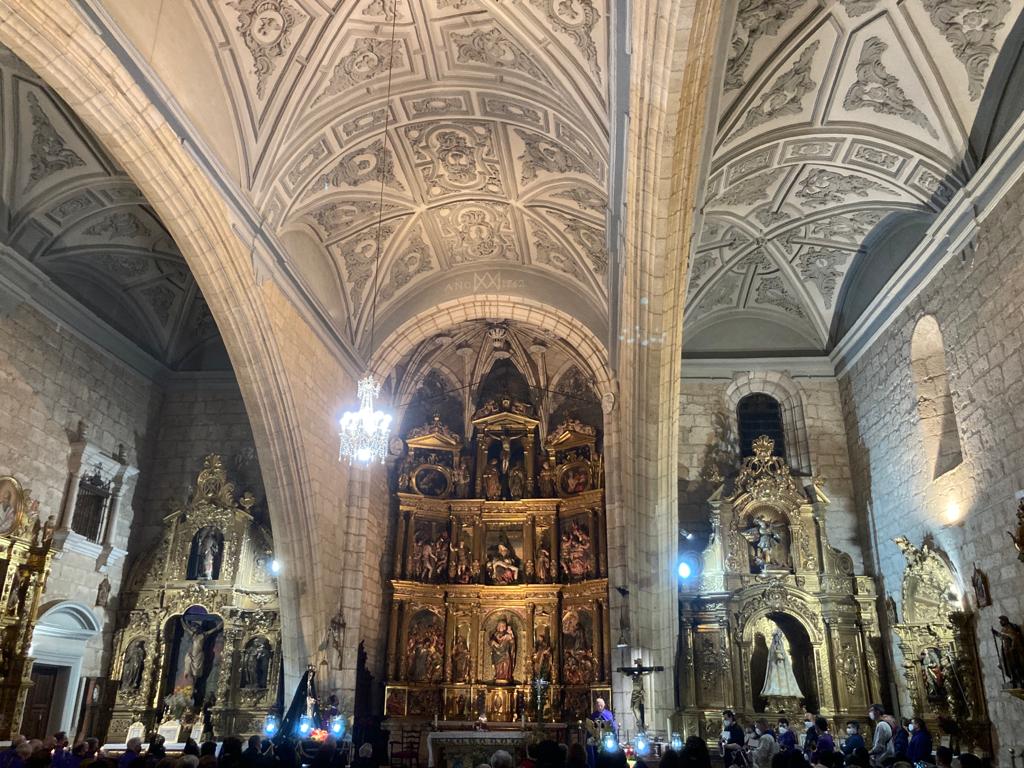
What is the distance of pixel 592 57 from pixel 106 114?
570 centimetres

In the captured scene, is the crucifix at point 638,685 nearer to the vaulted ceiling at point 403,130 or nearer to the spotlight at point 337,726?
the spotlight at point 337,726

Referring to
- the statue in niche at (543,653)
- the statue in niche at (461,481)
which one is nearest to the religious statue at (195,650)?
the statue in niche at (461,481)

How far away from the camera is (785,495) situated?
1412cm

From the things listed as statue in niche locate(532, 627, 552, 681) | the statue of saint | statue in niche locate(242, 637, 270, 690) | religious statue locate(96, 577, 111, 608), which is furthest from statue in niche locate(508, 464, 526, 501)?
religious statue locate(96, 577, 111, 608)

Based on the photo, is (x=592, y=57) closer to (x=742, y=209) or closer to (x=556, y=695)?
(x=742, y=209)

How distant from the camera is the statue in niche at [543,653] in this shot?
16969 millimetres

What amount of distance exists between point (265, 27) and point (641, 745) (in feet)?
36.1

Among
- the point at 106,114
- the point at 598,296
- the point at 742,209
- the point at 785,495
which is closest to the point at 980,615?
the point at 785,495

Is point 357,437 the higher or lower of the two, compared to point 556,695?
higher

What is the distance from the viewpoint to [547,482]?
1869 cm

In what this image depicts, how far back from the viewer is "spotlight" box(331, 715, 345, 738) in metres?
11.8

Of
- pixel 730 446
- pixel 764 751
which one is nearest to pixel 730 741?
pixel 764 751

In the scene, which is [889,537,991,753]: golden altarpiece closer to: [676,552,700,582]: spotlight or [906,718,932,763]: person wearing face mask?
[906,718,932,763]: person wearing face mask

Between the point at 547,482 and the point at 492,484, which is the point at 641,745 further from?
the point at 492,484
